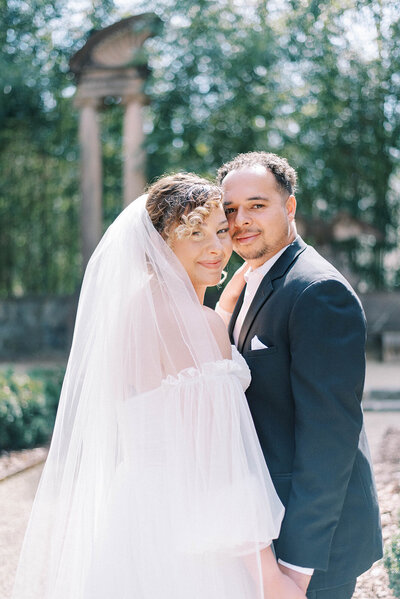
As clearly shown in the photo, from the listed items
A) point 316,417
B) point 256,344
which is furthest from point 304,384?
point 256,344

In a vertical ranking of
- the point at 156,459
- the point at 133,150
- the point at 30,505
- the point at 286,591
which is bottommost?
the point at 30,505

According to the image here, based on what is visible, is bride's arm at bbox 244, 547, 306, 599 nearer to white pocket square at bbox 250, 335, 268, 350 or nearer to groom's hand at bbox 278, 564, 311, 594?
groom's hand at bbox 278, 564, 311, 594

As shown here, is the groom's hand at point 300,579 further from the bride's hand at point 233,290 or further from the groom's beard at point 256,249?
the bride's hand at point 233,290

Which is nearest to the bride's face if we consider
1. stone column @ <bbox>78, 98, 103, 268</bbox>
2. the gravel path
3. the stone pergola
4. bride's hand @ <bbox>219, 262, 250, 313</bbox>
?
bride's hand @ <bbox>219, 262, 250, 313</bbox>

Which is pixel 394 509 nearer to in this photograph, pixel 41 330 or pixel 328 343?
pixel 328 343

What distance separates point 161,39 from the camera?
10.1 m

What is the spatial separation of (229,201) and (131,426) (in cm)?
76

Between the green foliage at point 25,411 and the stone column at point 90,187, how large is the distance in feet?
16.8

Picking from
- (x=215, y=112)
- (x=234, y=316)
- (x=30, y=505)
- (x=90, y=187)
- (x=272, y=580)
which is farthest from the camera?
(x=90, y=187)

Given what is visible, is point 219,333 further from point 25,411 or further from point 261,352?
point 25,411

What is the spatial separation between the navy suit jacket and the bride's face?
187 millimetres

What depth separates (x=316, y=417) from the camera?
1.73 metres

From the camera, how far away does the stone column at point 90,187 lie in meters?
12.1

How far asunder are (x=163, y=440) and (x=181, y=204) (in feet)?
2.25
